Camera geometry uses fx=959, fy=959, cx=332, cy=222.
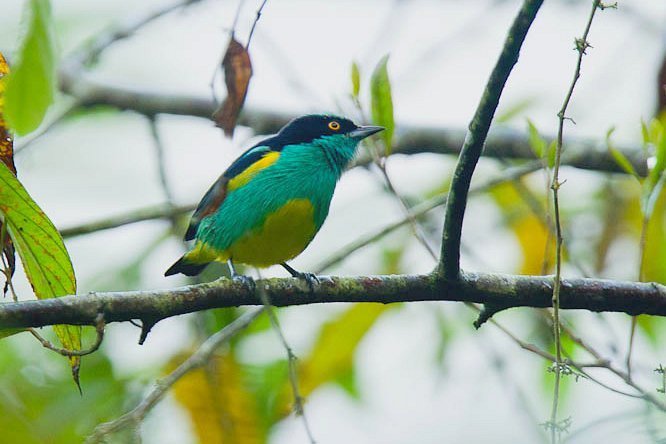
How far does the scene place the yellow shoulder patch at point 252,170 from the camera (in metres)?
4.34

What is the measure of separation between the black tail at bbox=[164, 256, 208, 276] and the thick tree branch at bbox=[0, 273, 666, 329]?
1501 mm

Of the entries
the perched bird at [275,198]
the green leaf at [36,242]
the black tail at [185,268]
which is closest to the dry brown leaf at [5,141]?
the green leaf at [36,242]

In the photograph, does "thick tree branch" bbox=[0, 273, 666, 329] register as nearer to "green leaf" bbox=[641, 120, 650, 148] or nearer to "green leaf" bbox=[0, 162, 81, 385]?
"green leaf" bbox=[0, 162, 81, 385]

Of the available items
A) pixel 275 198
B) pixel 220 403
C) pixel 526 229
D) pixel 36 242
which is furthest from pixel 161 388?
pixel 526 229

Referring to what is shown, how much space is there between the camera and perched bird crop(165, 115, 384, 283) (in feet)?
13.5

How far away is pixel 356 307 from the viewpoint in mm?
4746

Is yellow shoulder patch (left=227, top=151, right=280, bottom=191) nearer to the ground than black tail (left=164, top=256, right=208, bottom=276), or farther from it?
farther from it

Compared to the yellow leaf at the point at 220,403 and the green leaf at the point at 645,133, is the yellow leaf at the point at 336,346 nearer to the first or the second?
the yellow leaf at the point at 220,403

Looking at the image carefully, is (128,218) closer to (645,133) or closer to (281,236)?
(281,236)

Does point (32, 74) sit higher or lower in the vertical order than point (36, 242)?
higher

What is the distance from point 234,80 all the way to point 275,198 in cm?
123

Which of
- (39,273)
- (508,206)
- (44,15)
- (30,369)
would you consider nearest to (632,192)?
(508,206)

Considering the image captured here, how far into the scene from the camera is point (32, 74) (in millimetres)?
1628

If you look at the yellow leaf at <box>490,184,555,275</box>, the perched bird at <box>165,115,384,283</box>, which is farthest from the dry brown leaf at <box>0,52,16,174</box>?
the yellow leaf at <box>490,184,555,275</box>
